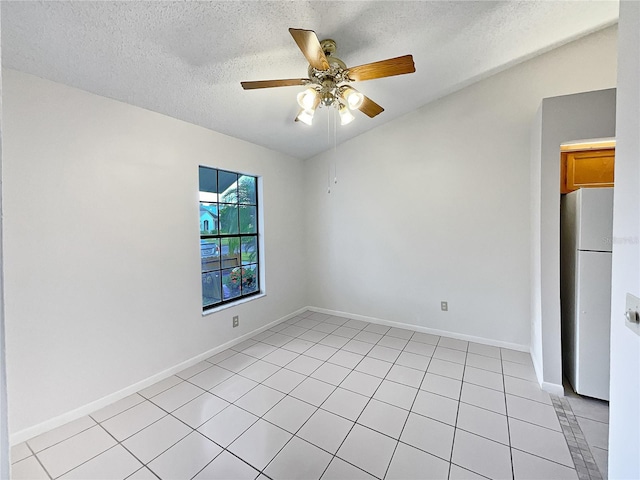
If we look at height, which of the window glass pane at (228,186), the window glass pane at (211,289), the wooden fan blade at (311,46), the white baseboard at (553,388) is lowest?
the white baseboard at (553,388)

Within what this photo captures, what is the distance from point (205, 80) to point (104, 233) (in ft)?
4.81

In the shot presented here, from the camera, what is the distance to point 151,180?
262cm

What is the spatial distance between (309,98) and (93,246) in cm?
201

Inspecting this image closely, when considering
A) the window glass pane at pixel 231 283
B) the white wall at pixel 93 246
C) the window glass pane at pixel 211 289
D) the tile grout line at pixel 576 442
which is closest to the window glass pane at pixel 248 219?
the window glass pane at pixel 231 283

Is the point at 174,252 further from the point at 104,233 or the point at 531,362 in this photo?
the point at 531,362

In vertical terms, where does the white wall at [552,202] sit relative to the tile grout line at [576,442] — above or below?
above

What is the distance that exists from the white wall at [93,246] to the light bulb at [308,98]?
1.41 m

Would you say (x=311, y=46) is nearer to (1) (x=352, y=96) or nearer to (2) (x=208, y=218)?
(1) (x=352, y=96)

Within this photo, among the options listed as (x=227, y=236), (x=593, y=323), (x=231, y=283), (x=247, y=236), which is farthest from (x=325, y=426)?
(x=247, y=236)

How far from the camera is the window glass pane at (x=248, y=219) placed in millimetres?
3754

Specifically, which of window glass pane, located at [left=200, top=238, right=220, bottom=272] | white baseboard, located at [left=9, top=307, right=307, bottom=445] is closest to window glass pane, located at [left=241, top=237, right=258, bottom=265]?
window glass pane, located at [left=200, top=238, right=220, bottom=272]

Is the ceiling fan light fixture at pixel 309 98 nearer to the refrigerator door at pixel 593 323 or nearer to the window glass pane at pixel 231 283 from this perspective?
the window glass pane at pixel 231 283

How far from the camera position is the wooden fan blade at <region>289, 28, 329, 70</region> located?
1.55 m

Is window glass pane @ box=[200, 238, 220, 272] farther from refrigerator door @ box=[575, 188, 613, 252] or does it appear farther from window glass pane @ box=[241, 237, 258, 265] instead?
refrigerator door @ box=[575, 188, 613, 252]
